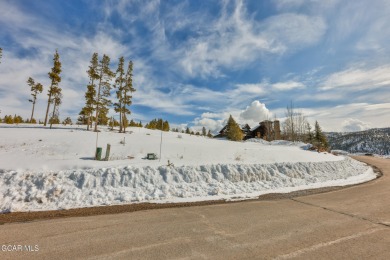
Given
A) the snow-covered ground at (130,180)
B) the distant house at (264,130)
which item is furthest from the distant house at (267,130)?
the snow-covered ground at (130,180)

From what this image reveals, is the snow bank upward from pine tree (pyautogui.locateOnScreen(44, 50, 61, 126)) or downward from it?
downward

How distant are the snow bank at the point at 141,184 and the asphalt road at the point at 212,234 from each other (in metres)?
2.13

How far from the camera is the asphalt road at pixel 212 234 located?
14.8ft

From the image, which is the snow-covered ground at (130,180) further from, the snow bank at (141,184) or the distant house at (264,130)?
the distant house at (264,130)

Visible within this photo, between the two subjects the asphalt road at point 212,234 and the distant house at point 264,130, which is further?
the distant house at point 264,130

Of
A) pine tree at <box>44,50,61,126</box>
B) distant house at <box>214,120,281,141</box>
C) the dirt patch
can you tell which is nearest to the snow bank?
the dirt patch

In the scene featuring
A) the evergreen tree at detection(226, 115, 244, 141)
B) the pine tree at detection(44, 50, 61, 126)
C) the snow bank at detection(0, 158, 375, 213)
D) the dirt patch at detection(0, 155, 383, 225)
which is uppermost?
the pine tree at detection(44, 50, 61, 126)

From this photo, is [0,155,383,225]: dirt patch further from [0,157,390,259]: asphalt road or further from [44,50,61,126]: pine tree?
[44,50,61,126]: pine tree

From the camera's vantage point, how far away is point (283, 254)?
176 inches

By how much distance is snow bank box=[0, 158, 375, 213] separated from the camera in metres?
8.71

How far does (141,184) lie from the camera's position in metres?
10.8

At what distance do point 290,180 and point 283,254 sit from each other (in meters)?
10.3

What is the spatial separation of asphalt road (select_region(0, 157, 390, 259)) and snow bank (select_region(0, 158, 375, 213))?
2130 mm

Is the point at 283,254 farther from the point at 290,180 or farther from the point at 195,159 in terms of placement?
the point at 195,159
